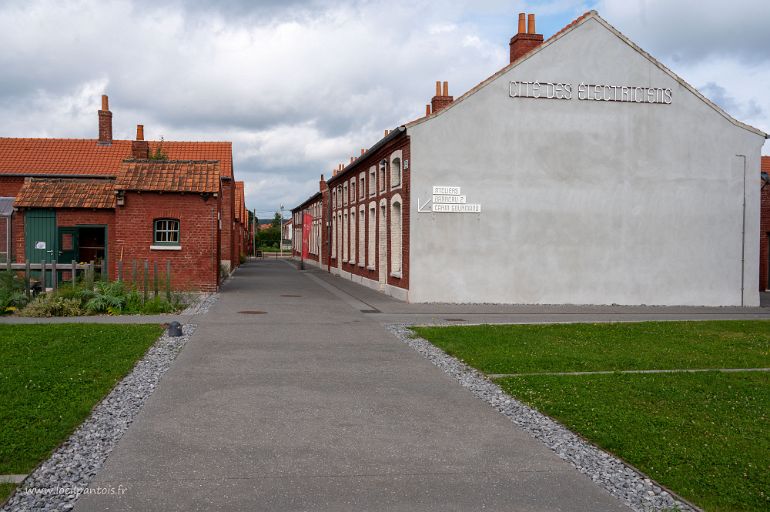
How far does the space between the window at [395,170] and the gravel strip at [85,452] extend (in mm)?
14688

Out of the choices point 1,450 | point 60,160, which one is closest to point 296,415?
Result: point 1,450

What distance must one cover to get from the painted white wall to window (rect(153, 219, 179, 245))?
8.11 meters

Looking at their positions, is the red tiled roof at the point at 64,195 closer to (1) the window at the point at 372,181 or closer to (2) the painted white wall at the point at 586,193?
(1) the window at the point at 372,181

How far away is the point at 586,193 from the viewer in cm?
2217

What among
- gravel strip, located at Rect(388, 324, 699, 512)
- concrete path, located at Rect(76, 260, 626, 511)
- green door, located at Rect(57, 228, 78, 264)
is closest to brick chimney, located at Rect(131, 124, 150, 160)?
green door, located at Rect(57, 228, 78, 264)

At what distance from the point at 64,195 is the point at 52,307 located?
1013 centimetres

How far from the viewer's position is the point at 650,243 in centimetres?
2252

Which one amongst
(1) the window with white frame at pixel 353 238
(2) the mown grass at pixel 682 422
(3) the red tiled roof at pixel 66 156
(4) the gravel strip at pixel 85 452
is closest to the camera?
(4) the gravel strip at pixel 85 452

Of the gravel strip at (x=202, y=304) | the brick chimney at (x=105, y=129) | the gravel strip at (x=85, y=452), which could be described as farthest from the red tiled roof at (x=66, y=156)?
the gravel strip at (x=85, y=452)

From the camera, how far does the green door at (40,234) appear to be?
24.9 m

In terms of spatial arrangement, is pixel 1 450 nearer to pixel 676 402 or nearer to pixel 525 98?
pixel 676 402

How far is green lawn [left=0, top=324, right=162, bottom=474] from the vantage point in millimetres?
6156

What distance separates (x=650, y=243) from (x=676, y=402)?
50.8ft

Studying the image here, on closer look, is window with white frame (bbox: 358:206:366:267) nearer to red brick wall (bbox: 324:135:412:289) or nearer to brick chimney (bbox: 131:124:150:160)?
red brick wall (bbox: 324:135:412:289)
